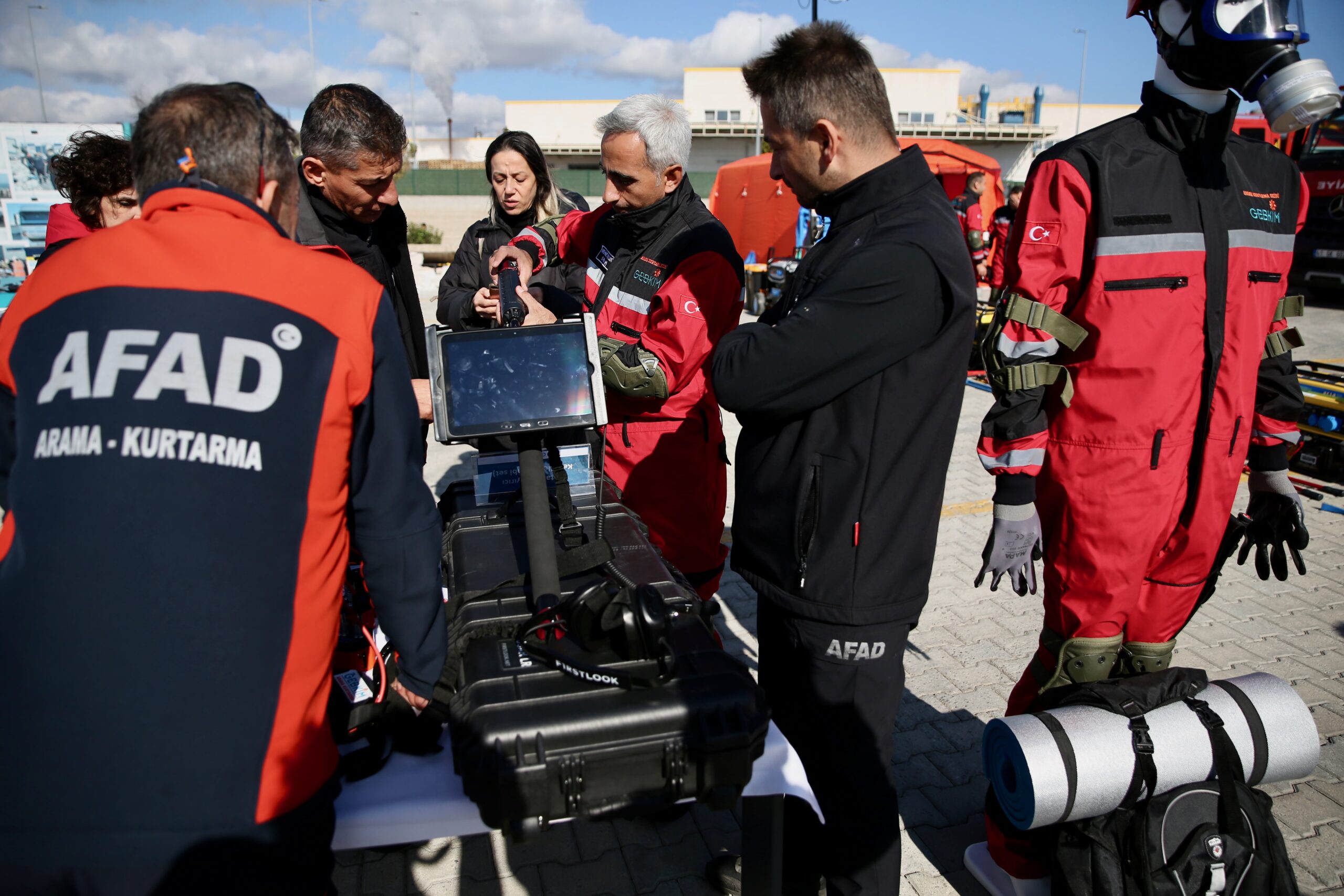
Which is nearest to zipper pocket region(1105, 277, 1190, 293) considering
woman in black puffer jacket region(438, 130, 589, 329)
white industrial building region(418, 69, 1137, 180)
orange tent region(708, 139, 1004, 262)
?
woman in black puffer jacket region(438, 130, 589, 329)

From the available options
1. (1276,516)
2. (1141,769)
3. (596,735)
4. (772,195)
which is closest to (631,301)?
(596,735)

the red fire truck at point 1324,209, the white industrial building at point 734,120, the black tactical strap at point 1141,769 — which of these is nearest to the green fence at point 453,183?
the white industrial building at point 734,120

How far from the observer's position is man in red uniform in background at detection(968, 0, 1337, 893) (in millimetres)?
2162

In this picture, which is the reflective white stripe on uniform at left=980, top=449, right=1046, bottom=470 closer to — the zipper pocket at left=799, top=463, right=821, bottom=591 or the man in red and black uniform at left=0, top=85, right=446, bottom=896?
the zipper pocket at left=799, top=463, right=821, bottom=591

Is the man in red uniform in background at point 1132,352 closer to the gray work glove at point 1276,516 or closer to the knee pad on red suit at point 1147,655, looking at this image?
the knee pad on red suit at point 1147,655

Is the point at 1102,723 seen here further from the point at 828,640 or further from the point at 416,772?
the point at 416,772

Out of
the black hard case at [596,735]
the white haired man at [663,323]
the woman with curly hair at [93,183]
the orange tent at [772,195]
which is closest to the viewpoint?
the black hard case at [596,735]

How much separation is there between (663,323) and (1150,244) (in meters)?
1.36

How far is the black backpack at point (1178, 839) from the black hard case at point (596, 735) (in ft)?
3.68

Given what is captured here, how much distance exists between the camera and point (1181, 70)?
2.14 m

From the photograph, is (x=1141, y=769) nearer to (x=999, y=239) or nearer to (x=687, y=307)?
(x=687, y=307)

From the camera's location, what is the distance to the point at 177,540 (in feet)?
3.92

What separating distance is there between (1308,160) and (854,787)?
1555 centimetres

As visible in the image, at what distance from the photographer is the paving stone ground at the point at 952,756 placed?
251 cm
